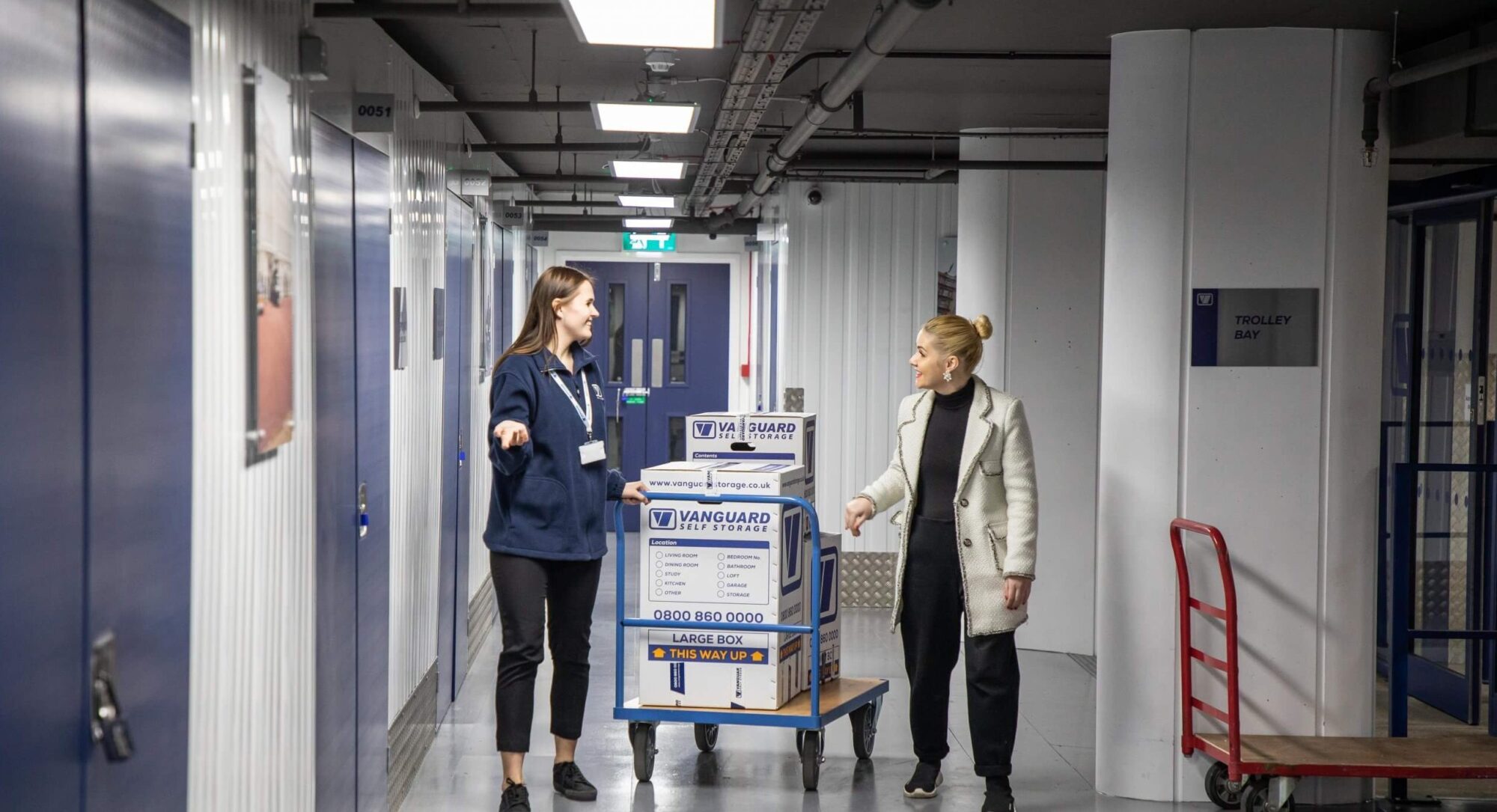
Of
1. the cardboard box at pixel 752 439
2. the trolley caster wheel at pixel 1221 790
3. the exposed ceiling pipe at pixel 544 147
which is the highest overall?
the exposed ceiling pipe at pixel 544 147

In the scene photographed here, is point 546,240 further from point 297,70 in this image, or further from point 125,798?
point 125,798

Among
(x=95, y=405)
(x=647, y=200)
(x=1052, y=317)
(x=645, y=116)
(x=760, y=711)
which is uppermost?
(x=647, y=200)

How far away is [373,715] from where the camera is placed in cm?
479

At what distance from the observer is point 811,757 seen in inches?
206

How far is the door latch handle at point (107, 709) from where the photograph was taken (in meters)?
2.19

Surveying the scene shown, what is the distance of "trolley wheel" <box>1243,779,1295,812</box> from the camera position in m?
4.98

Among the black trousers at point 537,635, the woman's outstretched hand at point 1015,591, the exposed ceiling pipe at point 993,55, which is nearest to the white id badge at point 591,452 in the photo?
the black trousers at point 537,635

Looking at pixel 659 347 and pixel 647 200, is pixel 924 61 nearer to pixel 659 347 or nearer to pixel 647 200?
pixel 647 200

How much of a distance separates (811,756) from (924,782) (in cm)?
43

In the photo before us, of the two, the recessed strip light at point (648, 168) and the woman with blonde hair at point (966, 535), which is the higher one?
the recessed strip light at point (648, 168)

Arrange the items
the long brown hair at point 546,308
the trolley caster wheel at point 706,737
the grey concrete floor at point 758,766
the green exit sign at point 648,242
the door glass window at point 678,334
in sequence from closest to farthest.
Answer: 1. the long brown hair at point 546,308
2. the grey concrete floor at point 758,766
3. the trolley caster wheel at point 706,737
4. the green exit sign at point 648,242
5. the door glass window at point 678,334

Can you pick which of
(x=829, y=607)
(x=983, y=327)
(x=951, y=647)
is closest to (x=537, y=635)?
(x=829, y=607)

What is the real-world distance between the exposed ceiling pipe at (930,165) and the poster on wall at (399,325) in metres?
3.20

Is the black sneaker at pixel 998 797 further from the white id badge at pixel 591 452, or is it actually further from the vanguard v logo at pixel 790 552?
the white id badge at pixel 591 452
